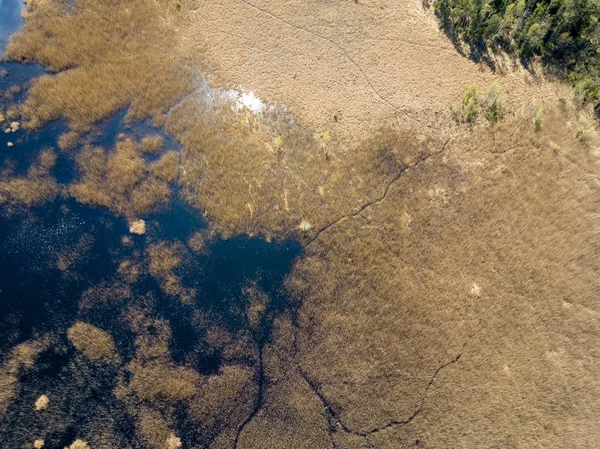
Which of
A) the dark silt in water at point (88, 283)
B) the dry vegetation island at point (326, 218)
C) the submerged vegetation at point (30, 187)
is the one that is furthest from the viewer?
the submerged vegetation at point (30, 187)

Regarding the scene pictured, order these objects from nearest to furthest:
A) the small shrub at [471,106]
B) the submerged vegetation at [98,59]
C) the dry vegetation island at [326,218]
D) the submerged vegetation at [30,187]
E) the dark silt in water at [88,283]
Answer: the dark silt in water at [88,283] < the dry vegetation island at [326,218] < the submerged vegetation at [30,187] < the submerged vegetation at [98,59] < the small shrub at [471,106]

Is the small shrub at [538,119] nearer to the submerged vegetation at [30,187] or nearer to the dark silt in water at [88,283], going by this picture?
the dark silt in water at [88,283]

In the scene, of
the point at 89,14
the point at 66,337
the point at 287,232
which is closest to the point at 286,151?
the point at 287,232

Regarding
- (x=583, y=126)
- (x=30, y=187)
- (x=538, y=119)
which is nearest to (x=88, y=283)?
(x=30, y=187)

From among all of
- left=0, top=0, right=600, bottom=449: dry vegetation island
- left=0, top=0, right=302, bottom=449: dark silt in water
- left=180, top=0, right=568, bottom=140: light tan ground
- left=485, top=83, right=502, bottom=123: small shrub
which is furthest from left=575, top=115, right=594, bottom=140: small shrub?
left=0, top=0, right=302, bottom=449: dark silt in water

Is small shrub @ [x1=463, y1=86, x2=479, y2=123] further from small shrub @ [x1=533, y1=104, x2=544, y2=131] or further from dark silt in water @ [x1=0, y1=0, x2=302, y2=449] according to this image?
dark silt in water @ [x1=0, y1=0, x2=302, y2=449]

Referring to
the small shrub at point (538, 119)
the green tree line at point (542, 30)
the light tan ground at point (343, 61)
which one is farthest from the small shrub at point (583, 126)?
the green tree line at point (542, 30)

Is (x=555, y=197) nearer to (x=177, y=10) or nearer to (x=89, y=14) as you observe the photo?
(x=177, y=10)

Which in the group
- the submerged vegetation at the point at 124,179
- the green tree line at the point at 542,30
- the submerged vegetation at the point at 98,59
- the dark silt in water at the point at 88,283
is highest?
the green tree line at the point at 542,30
